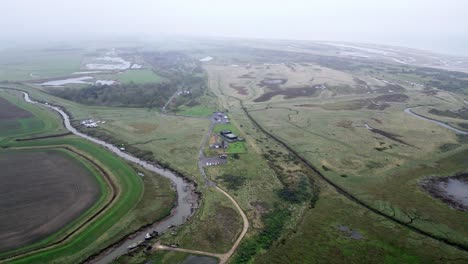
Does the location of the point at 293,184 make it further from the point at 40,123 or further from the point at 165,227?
the point at 40,123

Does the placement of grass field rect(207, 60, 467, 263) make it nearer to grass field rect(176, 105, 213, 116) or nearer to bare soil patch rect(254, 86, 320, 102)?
grass field rect(176, 105, 213, 116)

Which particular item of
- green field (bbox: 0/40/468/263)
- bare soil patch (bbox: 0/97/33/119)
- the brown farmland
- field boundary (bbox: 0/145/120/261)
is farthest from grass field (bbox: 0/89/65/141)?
the brown farmland

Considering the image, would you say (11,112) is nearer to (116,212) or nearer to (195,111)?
(195,111)

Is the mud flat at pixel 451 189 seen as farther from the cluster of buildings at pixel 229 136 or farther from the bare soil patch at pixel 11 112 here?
the bare soil patch at pixel 11 112

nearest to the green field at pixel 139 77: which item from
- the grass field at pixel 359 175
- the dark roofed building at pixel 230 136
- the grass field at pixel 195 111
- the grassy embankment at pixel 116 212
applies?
the grass field at pixel 195 111

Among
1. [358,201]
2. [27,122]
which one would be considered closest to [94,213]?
[358,201]

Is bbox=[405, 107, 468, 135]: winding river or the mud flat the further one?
bbox=[405, 107, 468, 135]: winding river

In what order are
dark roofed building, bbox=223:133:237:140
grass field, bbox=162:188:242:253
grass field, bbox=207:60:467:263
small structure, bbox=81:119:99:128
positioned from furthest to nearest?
1. small structure, bbox=81:119:99:128
2. dark roofed building, bbox=223:133:237:140
3. grass field, bbox=162:188:242:253
4. grass field, bbox=207:60:467:263
